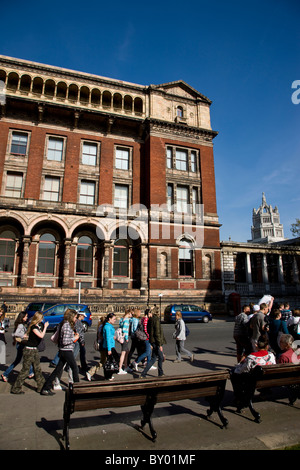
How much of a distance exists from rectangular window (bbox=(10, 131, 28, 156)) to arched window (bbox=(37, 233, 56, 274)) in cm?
791

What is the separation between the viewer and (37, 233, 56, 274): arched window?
25.1m

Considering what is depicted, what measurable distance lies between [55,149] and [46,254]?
9928 mm

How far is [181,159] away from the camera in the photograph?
97.8 ft

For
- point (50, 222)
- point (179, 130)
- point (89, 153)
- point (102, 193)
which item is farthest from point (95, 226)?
point (179, 130)

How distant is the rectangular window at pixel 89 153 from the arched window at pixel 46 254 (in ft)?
25.9

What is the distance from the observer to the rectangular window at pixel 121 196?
27609mm

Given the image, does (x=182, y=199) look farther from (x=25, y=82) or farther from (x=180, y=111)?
(x=25, y=82)

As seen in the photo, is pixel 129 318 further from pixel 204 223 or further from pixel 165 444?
pixel 204 223

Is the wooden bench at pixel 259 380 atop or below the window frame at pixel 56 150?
below

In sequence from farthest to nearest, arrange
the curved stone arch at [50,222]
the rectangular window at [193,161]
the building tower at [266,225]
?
1. the building tower at [266,225]
2. the rectangular window at [193,161]
3. the curved stone arch at [50,222]

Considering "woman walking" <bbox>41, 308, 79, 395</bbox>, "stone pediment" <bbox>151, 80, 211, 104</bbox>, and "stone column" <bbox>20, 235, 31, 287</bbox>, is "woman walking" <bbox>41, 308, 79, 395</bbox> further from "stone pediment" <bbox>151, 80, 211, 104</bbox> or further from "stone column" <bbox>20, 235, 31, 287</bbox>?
"stone pediment" <bbox>151, 80, 211, 104</bbox>

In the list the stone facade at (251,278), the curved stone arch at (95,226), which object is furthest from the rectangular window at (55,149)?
the stone facade at (251,278)

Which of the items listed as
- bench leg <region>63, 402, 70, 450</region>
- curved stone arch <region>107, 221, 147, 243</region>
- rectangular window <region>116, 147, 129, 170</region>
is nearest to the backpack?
bench leg <region>63, 402, 70, 450</region>

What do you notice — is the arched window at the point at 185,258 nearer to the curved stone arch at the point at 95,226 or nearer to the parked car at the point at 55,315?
the curved stone arch at the point at 95,226
